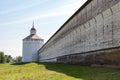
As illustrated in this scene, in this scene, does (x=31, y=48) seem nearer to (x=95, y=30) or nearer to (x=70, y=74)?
(x=95, y=30)

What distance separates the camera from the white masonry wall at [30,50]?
2447 inches

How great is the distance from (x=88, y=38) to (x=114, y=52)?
532cm

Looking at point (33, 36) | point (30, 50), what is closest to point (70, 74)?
point (30, 50)

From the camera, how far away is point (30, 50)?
2500 inches

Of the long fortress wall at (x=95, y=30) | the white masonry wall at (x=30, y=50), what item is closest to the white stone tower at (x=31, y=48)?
the white masonry wall at (x=30, y=50)

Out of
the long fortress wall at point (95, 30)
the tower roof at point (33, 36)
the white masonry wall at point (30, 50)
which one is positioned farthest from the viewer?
the tower roof at point (33, 36)

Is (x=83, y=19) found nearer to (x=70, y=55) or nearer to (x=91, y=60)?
(x=91, y=60)

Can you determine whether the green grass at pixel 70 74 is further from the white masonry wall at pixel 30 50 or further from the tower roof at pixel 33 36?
the tower roof at pixel 33 36

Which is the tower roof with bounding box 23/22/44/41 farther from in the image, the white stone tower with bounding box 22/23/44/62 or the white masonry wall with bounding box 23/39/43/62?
the white masonry wall with bounding box 23/39/43/62

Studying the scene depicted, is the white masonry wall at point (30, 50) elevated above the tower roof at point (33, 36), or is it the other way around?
the tower roof at point (33, 36)

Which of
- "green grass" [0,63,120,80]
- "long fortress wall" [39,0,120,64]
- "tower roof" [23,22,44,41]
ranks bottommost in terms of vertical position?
"green grass" [0,63,120,80]

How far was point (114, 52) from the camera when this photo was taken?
1202 centimetres

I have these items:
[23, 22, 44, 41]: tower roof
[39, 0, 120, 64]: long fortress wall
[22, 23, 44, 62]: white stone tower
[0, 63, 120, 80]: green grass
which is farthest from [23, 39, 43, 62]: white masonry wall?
[0, 63, 120, 80]: green grass

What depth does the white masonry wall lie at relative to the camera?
62150mm
